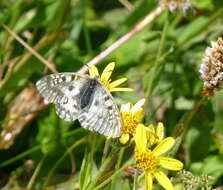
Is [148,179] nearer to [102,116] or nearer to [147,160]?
[147,160]

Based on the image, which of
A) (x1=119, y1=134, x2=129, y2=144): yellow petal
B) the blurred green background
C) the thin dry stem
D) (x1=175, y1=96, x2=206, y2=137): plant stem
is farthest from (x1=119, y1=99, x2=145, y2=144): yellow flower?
the thin dry stem

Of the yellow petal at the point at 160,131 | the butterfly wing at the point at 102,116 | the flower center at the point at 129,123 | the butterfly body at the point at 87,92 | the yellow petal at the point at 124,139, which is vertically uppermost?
the butterfly body at the point at 87,92

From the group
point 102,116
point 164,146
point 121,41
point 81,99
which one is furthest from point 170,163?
point 121,41

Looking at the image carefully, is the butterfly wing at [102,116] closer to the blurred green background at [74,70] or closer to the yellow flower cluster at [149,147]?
the yellow flower cluster at [149,147]

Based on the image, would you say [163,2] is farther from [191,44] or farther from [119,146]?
[119,146]

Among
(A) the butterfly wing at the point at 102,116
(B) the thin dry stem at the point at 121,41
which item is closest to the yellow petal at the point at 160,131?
(A) the butterfly wing at the point at 102,116
